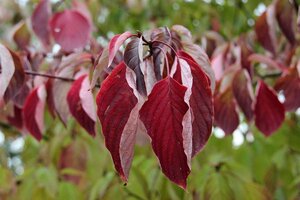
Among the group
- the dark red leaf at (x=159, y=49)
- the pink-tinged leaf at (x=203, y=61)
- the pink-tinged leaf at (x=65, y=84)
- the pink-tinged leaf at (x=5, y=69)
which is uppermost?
the dark red leaf at (x=159, y=49)

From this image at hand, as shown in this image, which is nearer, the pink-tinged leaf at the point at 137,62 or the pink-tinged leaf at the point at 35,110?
the pink-tinged leaf at the point at 137,62

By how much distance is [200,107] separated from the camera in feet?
2.15

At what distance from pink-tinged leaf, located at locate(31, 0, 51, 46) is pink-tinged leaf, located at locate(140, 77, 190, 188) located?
71 centimetres

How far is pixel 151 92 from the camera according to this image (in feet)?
1.99

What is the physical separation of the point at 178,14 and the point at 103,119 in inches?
56.0

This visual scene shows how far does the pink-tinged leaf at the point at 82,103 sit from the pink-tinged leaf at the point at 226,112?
0.26 meters

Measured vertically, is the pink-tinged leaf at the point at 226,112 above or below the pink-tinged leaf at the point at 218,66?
below

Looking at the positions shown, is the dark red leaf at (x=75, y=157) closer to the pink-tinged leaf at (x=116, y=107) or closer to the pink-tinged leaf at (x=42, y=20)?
the pink-tinged leaf at (x=42, y=20)

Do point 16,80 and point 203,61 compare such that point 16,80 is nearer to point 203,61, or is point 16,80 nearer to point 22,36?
point 203,61

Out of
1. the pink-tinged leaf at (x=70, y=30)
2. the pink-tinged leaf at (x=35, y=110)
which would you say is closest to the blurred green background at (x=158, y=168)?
the pink-tinged leaf at (x=70, y=30)

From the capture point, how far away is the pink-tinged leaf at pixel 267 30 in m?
1.18

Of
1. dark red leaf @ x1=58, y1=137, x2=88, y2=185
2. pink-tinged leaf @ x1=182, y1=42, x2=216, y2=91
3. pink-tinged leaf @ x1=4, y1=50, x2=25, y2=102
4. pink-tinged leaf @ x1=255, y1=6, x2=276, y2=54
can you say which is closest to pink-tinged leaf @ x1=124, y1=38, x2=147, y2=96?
pink-tinged leaf @ x1=182, y1=42, x2=216, y2=91

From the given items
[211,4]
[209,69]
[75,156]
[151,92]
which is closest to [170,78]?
[151,92]

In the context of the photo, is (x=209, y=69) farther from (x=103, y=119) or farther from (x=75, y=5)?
(x=75, y=5)
